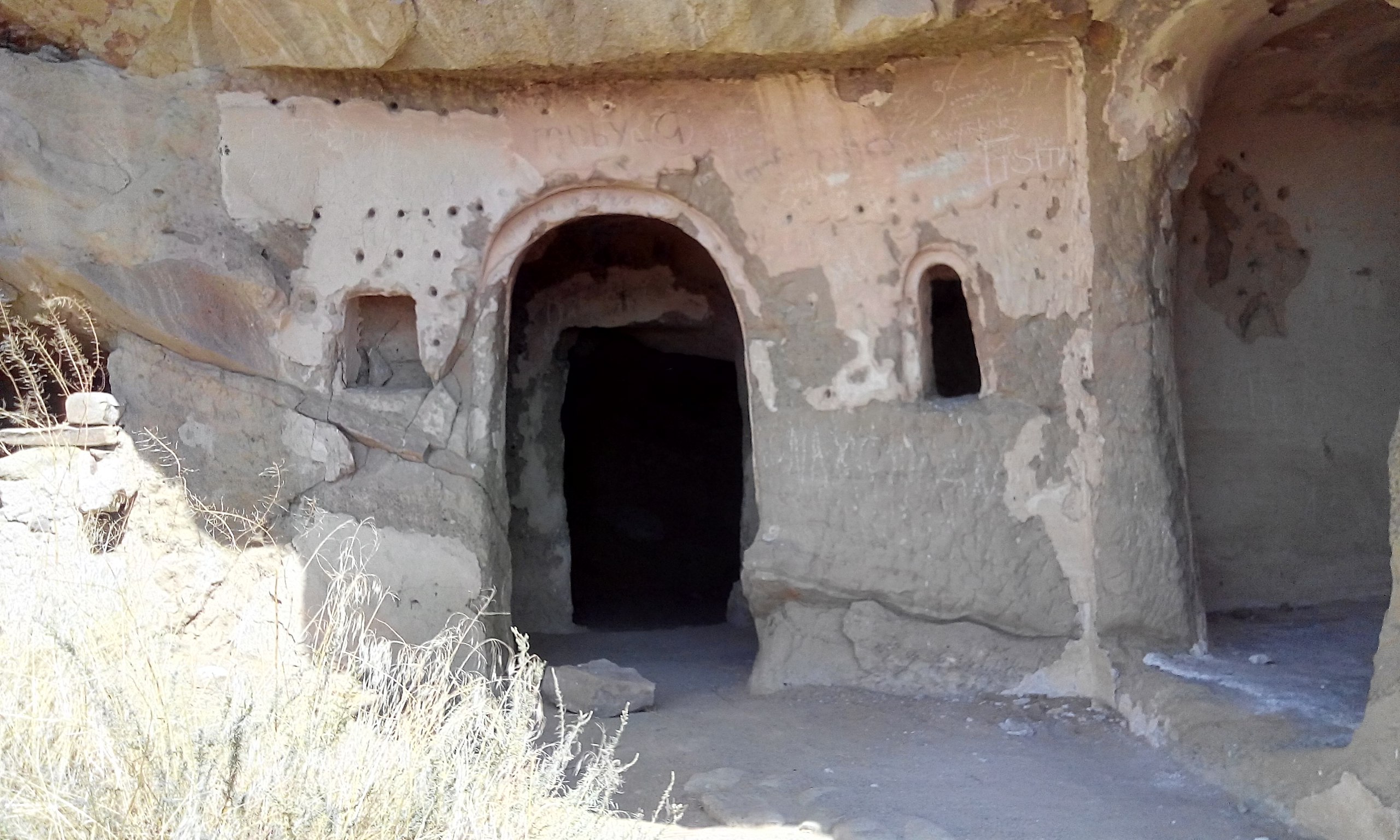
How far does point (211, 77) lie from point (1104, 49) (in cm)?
384

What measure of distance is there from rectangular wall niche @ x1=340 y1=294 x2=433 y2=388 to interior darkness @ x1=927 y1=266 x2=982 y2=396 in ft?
8.55

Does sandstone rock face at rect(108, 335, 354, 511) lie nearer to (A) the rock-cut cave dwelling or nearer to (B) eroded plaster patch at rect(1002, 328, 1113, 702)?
(A) the rock-cut cave dwelling

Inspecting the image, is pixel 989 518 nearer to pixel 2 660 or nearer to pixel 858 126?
pixel 858 126

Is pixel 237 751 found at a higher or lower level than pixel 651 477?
lower

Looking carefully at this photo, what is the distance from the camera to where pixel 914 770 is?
466cm

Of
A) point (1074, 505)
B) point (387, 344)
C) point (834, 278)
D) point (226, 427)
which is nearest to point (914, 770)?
point (1074, 505)

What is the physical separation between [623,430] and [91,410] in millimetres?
5343

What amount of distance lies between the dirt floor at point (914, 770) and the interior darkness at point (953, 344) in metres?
1.88

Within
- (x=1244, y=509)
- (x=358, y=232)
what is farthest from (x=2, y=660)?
(x=1244, y=509)

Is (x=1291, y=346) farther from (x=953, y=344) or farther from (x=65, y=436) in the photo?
(x=65, y=436)

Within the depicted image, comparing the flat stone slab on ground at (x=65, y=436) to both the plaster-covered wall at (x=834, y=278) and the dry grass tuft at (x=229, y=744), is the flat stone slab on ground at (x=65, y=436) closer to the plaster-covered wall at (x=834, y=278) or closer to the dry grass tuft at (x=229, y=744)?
the plaster-covered wall at (x=834, y=278)

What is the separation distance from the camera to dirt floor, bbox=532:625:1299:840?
3.97 meters

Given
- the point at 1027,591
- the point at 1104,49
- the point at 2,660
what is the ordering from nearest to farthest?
the point at 2,660, the point at 1104,49, the point at 1027,591

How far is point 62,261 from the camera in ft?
19.0
